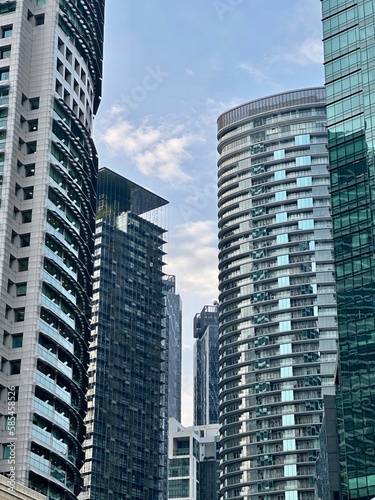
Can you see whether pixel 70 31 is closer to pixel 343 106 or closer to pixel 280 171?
pixel 343 106

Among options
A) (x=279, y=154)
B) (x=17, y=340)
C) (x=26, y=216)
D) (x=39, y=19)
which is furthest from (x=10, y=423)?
(x=279, y=154)

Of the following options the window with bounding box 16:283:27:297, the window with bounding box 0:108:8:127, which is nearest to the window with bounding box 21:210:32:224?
the window with bounding box 16:283:27:297

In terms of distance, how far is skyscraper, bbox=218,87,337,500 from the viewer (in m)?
177

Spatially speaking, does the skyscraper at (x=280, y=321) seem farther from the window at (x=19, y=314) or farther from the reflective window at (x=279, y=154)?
the window at (x=19, y=314)

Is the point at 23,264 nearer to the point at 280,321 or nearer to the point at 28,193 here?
the point at 28,193

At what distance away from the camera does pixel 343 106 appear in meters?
110

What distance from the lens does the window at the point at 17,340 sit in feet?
325

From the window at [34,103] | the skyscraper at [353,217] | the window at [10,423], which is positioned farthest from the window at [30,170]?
the skyscraper at [353,217]

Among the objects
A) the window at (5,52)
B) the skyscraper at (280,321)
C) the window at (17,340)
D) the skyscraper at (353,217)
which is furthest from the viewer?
the skyscraper at (280,321)

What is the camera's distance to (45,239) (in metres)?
104

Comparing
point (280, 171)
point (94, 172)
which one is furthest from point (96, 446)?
point (94, 172)

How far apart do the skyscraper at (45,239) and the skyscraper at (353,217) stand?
30173 mm

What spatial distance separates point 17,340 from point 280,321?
94018mm

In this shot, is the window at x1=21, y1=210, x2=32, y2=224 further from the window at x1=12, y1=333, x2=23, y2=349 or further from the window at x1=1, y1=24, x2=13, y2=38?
the window at x1=1, y1=24, x2=13, y2=38
